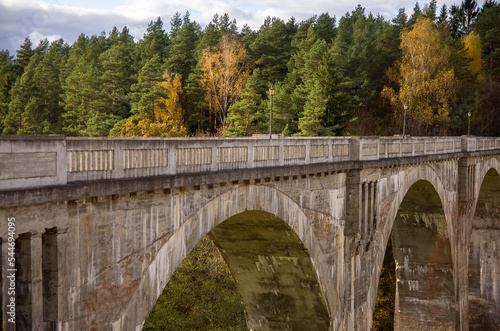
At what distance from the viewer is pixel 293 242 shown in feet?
58.0

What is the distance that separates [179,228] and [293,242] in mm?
6476

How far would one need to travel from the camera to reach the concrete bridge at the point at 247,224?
855 cm

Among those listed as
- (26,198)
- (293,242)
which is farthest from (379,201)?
(26,198)

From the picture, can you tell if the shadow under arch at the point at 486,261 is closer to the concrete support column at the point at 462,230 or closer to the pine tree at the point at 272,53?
A: the concrete support column at the point at 462,230

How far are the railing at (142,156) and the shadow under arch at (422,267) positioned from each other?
532 inches

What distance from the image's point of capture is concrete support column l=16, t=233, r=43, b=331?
8.35 meters

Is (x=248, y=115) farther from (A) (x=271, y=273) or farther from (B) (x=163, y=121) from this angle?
(A) (x=271, y=273)

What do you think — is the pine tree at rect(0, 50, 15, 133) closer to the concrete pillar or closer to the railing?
the railing

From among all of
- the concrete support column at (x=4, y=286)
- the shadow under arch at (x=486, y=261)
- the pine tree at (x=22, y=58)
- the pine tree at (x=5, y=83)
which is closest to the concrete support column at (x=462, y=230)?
the shadow under arch at (x=486, y=261)

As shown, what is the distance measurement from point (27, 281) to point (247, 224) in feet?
32.3

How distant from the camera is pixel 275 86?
61.7 m

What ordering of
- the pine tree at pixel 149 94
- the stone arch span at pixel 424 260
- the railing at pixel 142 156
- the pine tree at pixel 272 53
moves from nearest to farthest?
the railing at pixel 142 156 < the stone arch span at pixel 424 260 < the pine tree at pixel 149 94 < the pine tree at pixel 272 53

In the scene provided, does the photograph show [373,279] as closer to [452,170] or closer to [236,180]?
[236,180]

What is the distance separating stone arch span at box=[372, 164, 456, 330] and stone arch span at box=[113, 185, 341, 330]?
1299cm
